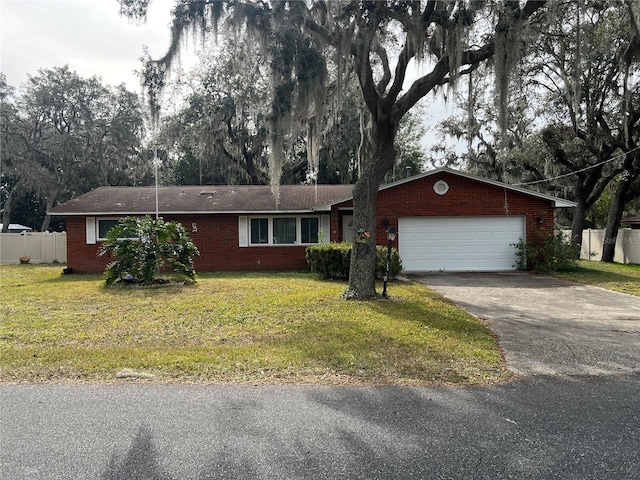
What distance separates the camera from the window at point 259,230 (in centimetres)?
1703

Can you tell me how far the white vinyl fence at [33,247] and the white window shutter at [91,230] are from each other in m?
5.50

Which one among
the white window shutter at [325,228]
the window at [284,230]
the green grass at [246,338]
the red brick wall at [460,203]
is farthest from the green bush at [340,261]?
the window at [284,230]

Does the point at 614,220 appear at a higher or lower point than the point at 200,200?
lower

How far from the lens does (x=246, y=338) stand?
6.40m

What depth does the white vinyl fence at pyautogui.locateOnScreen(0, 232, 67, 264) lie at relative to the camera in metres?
21.3

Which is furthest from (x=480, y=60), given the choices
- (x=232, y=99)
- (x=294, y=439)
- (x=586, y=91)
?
(x=232, y=99)

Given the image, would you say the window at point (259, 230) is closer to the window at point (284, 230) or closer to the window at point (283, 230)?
the window at point (283, 230)

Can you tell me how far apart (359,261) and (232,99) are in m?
17.9

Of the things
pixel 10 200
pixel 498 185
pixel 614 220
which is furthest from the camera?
pixel 10 200

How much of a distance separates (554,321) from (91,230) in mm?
15157

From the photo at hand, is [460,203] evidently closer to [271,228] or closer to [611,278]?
[611,278]

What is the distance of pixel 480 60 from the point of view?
9.32 metres

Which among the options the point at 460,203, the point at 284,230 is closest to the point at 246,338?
the point at 284,230

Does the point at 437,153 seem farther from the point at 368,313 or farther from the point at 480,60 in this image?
the point at 368,313
